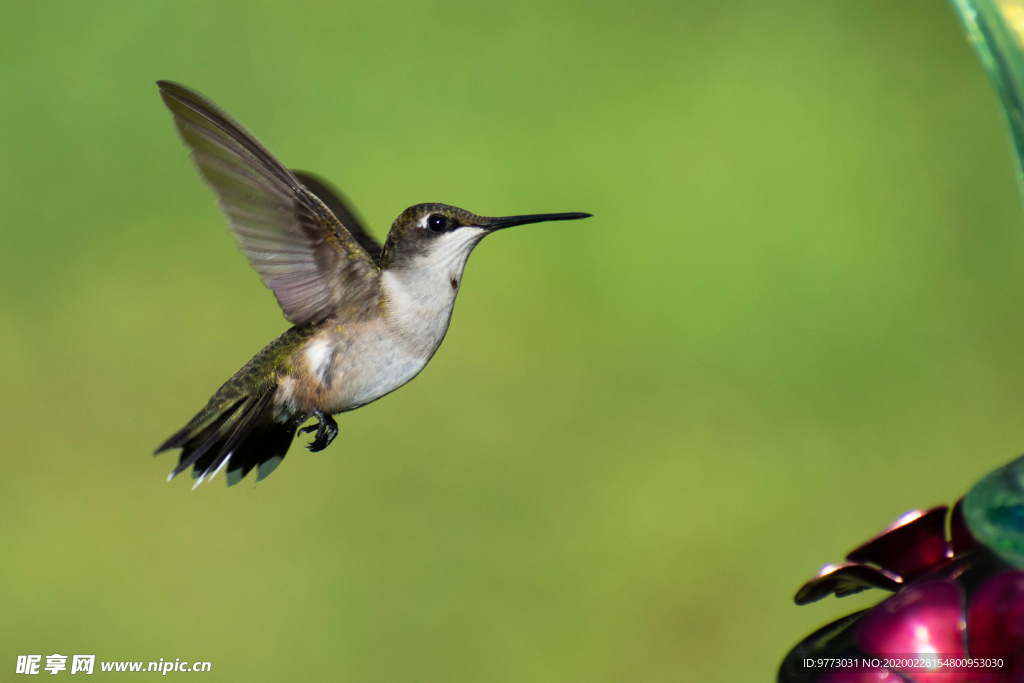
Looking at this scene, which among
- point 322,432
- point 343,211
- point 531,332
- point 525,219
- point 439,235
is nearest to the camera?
point 525,219

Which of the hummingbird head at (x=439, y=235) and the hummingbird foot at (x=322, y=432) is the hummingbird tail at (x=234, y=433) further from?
the hummingbird head at (x=439, y=235)

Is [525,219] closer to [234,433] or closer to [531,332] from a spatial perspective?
[234,433]

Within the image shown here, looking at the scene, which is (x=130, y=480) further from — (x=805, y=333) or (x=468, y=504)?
(x=805, y=333)

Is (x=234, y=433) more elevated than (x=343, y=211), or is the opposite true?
(x=343, y=211)

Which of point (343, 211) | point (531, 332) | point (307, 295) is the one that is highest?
point (343, 211)

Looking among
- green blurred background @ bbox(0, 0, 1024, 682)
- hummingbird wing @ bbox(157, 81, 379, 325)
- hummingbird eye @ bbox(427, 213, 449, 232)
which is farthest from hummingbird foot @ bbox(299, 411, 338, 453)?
green blurred background @ bbox(0, 0, 1024, 682)

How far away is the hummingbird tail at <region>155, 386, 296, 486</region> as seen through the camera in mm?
1174

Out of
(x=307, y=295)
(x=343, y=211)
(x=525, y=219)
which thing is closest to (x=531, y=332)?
(x=343, y=211)

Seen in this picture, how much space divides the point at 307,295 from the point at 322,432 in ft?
0.52

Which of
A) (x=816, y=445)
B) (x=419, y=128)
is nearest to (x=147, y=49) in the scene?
(x=419, y=128)

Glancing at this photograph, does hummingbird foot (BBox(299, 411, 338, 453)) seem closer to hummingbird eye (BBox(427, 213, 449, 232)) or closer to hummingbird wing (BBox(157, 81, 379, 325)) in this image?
hummingbird wing (BBox(157, 81, 379, 325))

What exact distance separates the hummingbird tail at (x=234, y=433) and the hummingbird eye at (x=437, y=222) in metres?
0.32

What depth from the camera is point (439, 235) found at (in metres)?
1.02

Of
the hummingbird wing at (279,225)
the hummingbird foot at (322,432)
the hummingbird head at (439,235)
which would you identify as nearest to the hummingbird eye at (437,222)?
the hummingbird head at (439,235)
